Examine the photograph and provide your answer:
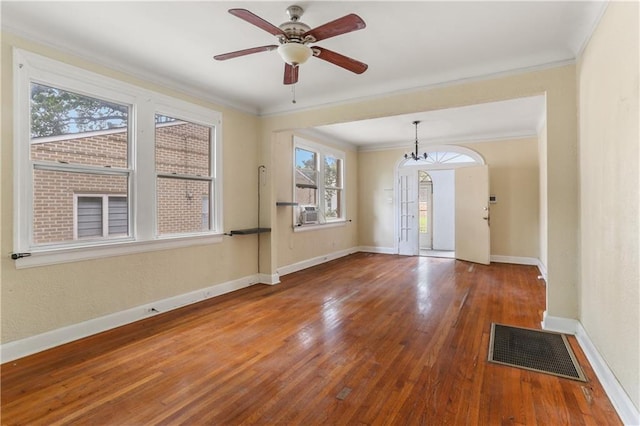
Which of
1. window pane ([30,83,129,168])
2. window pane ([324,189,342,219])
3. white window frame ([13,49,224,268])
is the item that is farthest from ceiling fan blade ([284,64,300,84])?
window pane ([324,189,342,219])

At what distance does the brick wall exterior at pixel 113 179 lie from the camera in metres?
2.76

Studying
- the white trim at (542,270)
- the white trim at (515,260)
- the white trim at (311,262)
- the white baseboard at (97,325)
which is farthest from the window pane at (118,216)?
the white trim at (515,260)

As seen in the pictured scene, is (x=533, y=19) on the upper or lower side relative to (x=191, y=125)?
upper

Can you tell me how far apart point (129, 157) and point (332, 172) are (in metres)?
4.50

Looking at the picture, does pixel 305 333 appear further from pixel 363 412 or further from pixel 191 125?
pixel 191 125

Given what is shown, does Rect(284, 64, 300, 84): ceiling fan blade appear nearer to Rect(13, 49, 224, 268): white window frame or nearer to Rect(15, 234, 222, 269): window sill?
Rect(13, 49, 224, 268): white window frame

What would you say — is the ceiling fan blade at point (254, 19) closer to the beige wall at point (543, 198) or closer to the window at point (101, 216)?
the window at point (101, 216)

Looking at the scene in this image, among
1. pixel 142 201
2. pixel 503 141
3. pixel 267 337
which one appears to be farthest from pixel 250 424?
pixel 503 141

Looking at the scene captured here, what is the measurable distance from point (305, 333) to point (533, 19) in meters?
3.26

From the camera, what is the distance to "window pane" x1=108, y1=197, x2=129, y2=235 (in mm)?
3234

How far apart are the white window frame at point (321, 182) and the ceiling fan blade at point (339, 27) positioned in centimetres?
368

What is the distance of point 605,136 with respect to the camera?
7.25ft

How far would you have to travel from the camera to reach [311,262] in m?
6.35

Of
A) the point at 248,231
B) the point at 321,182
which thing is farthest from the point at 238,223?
the point at 321,182
